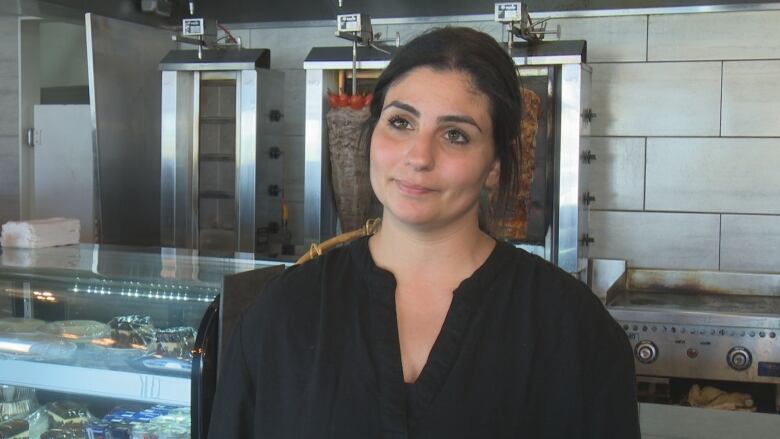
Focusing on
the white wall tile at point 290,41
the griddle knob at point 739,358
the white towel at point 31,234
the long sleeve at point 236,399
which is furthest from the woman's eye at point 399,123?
the white wall tile at point 290,41

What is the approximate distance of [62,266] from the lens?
2256 millimetres

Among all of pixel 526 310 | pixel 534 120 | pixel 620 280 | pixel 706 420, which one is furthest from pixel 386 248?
pixel 620 280

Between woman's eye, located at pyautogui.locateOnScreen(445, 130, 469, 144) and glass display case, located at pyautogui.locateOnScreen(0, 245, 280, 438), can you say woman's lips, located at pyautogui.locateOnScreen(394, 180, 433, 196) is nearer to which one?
woman's eye, located at pyautogui.locateOnScreen(445, 130, 469, 144)

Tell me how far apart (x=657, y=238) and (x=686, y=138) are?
1.49 feet

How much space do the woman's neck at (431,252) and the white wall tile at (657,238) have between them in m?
2.82

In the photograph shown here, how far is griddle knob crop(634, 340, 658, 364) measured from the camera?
3.25m

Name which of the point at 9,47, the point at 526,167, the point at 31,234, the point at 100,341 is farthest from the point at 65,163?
the point at 100,341

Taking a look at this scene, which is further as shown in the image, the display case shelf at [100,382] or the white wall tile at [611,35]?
the white wall tile at [611,35]

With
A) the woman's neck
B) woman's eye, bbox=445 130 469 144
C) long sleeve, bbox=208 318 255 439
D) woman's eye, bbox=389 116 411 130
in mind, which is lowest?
long sleeve, bbox=208 318 255 439

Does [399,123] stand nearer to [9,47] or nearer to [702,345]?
[702,345]

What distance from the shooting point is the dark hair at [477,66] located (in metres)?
1.22

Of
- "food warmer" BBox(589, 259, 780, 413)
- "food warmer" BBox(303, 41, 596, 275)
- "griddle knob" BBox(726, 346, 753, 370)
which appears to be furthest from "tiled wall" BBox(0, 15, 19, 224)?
"griddle knob" BBox(726, 346, 753, 370)

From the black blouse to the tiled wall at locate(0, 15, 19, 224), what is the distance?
403cm

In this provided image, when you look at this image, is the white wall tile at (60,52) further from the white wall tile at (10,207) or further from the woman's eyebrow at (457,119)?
the woman's eyebrow at (457,119)
